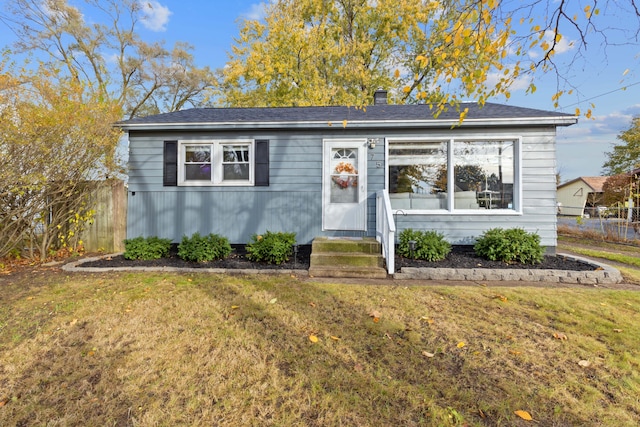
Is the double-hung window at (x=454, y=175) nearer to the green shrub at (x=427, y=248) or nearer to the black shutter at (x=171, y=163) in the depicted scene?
the green shrub at (x=427, y=248)

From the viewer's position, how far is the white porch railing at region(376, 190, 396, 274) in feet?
16.7

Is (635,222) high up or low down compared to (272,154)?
down

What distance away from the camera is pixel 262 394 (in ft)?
6.65

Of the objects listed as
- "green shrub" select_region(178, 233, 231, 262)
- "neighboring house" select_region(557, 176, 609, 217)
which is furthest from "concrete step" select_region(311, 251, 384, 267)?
"neighboring house" select_region(557, 176, 609, 217)

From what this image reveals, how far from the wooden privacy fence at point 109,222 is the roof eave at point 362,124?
153cm

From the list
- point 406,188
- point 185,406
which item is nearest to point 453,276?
point 406,188

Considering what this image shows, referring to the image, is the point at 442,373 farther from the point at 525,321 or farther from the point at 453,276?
the point at 453,276

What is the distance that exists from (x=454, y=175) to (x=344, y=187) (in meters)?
2.46

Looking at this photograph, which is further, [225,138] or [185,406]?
[225,138]

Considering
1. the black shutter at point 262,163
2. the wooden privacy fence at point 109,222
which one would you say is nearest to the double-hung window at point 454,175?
the black shutter at point 262,163

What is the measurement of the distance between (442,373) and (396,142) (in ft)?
17.7

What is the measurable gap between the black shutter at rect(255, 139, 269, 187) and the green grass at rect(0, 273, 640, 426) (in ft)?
10.6

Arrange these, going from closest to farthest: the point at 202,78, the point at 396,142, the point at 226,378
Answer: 1. the point at 226,378
2. the point at 396,142
3. the point at 202,78

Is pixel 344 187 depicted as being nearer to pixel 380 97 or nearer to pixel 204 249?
pixel 204 249
